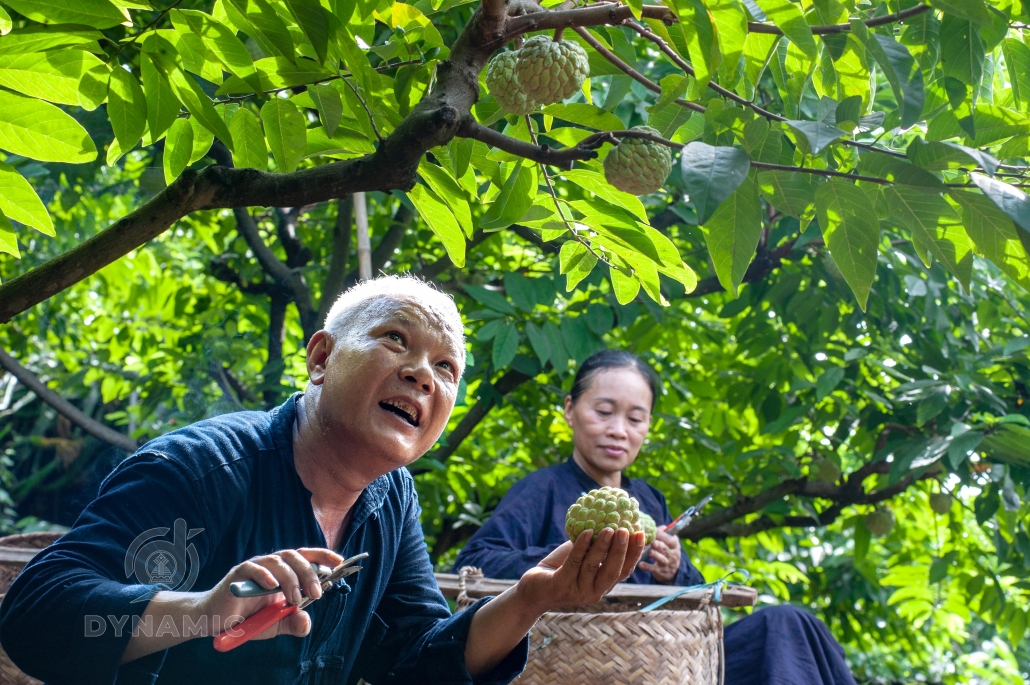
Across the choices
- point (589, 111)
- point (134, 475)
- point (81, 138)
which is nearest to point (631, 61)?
point (589, 111)

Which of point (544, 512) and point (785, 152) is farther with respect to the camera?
point (544, 512)

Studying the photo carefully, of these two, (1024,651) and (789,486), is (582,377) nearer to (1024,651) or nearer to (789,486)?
(789,486)

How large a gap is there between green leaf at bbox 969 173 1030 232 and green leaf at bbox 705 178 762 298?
0.27 m

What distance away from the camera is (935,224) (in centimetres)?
122

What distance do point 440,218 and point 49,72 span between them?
636 mm

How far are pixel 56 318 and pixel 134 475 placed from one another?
4.09m

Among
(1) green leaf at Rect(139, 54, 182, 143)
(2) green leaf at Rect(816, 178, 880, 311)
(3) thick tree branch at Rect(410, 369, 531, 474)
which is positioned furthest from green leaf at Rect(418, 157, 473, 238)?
(3) thick tree branch at Rect(410, 369, 531, 474)

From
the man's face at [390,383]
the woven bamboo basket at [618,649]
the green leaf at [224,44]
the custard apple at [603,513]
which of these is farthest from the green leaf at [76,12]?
the woven bamboo basket at [618,649]

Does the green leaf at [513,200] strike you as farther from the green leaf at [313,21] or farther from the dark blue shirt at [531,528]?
the dark blue shirt at [531,528]

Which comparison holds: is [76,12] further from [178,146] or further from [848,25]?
[848,25]

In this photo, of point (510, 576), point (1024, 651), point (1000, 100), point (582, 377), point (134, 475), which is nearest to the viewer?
point (134, 475)

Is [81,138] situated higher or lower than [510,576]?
higher

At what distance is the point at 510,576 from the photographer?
254 centimetres

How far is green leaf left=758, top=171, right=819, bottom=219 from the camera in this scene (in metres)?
1.28
